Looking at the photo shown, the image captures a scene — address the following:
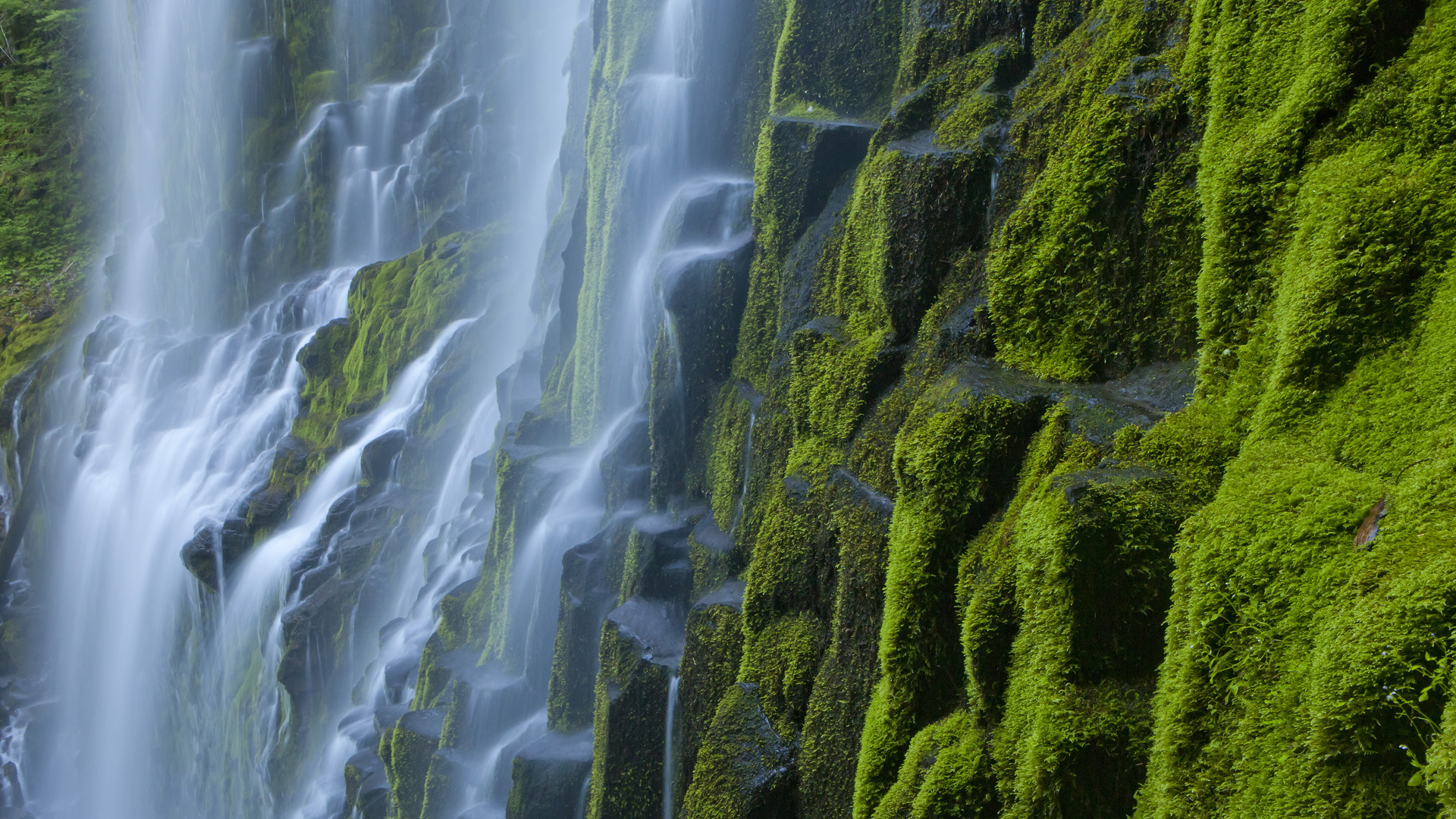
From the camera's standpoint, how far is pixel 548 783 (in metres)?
8.21

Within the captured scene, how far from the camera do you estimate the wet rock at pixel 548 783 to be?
26.7 ft

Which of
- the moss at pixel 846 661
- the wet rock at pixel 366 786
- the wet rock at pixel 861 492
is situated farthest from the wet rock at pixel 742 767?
the wet rock at pixel 366 786

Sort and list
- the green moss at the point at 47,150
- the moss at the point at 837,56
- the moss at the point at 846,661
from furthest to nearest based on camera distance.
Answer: the green moss at the point at 47,150
the moss at the point at 837,56
the moss at the point at 846,661

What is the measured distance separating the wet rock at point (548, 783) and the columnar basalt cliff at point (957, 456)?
0.19 ft

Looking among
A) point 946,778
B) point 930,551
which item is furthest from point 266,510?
point 946,778

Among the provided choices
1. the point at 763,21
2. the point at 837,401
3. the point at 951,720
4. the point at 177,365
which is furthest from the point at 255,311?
the point at 951,720

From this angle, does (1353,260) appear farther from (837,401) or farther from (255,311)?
(255,311)

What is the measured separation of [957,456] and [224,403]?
22.2 m

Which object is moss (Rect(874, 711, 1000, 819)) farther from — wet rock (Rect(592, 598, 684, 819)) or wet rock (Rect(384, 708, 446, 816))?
wet rock (Rect(384, 708, 446, 816))

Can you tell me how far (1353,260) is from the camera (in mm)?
2545

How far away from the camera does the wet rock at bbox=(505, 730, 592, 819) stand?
8.12 m

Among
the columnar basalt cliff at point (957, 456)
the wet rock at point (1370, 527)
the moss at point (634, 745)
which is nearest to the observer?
the wet rock at point (1370, 527)

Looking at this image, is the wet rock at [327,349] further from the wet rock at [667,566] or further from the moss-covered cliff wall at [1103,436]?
the moss-covered cliff wall at [1103,436]

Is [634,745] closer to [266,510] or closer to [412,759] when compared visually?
[412,759]
